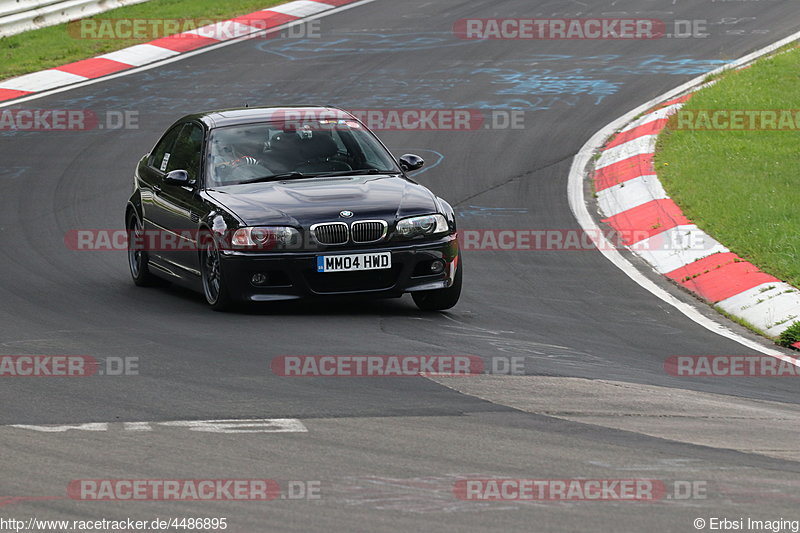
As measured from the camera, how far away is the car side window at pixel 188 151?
1026 cm

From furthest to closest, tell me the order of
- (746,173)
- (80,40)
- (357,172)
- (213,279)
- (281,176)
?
(80,40), (746,173), (357,172), (281,176), (213,279)

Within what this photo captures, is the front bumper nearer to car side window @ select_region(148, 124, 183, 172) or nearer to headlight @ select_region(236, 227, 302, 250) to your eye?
headlight @ select_region(236, 227, 302, 250)

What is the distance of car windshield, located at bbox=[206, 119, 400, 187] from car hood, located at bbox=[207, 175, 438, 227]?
0.17 metres

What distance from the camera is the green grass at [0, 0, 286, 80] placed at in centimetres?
2075

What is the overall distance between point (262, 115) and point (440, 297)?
222 centimetres

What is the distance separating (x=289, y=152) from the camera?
33.0ft

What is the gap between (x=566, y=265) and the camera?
37.8 ft

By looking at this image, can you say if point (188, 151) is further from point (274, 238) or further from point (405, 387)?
point (405, 387)

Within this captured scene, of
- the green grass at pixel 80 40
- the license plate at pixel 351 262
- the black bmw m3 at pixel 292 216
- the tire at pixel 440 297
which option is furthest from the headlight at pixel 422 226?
the green grass at pixel 80 40

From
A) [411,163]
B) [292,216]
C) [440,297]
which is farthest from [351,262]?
[411,163]

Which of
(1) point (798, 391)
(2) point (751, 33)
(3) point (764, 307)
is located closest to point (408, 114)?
(2) point (751, 33)

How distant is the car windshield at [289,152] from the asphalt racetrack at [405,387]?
41.1 inches

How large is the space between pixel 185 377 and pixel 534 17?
1648 centimetres

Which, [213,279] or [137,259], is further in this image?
[137,259]
